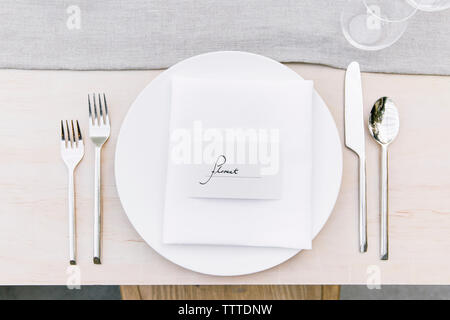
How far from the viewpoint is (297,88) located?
1.49ft

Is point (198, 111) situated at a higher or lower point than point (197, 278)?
higher

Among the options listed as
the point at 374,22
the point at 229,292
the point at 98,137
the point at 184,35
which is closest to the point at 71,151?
the point at 98,137

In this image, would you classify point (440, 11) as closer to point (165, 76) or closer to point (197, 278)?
point (165, 76)

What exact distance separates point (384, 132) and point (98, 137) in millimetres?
412

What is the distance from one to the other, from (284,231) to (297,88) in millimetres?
192

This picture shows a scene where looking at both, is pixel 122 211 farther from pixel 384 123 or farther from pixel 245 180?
pixel 384 123

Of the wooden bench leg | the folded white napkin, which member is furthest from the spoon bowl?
the wooden bench leg

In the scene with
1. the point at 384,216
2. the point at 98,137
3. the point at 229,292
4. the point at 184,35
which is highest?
the point at 184,35

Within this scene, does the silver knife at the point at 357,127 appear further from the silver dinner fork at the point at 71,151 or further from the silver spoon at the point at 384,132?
the silver dinner fork at the point at 71,151

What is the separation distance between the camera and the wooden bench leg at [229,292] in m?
0.62

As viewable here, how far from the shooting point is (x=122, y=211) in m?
0.48

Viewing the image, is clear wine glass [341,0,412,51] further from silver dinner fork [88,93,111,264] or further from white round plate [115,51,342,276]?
silver dinner fork [88,93,111,264]

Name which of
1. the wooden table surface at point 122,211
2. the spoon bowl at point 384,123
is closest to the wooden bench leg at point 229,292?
the wooden table surface at point 122,211
